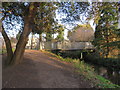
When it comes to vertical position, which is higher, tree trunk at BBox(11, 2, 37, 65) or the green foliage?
tree trunk at BBox(11, 2, 37, 65)

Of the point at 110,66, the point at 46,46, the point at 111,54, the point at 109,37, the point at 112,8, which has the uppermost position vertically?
the point at 112,8

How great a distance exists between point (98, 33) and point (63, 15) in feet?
31.6

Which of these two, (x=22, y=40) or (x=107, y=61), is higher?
(x=22, y=40)

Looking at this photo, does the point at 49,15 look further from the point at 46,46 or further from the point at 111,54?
the point at 111,54

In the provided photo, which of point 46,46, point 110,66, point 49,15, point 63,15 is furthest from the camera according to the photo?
point 46,46

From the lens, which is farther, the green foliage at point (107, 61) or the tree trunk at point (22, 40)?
the green foliage at point (107, 61)

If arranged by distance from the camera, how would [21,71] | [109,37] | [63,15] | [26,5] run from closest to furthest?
[21,71]
[26,5]
[63,15]
[109,37]

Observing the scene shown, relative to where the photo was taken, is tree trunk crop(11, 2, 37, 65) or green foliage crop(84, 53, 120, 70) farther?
green foliage crop(84, 53, 120, 70)

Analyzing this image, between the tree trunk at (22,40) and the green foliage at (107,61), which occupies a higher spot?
the tree trunk at (22,40)

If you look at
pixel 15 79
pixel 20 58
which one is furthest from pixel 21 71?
pixel 20 58

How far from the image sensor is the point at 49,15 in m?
7.96

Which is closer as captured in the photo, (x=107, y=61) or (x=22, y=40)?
(x=22, y=40)

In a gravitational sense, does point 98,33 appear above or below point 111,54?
above

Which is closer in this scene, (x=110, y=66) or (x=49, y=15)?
(x=49, y=15)
